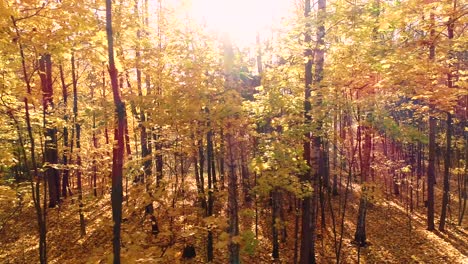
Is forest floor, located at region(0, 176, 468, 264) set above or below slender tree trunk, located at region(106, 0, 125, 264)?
below

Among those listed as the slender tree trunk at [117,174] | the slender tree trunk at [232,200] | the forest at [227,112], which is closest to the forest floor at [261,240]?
the forest at [227,112]

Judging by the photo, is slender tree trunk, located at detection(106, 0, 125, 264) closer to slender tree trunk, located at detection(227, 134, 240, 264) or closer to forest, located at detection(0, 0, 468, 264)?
forest, located at detection(0, 0, 468, 264)

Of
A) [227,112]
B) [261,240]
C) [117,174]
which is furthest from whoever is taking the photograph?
[261,240]

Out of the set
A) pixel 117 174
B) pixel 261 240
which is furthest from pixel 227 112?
pixel 261 240

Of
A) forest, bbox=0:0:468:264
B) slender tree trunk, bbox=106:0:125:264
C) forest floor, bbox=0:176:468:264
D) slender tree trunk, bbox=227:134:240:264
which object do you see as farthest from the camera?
forest floor, bbox=0:176:468:264

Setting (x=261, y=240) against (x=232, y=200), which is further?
(x=261, y=240)

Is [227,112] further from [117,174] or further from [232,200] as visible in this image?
[117,174]

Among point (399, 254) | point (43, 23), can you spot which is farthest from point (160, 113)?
point (399, 254)

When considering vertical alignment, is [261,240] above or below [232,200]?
below

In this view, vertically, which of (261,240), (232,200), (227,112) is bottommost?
(261,240)

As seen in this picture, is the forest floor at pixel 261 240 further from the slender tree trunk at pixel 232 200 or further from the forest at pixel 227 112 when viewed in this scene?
the slender tree trunk at pixel 232 200

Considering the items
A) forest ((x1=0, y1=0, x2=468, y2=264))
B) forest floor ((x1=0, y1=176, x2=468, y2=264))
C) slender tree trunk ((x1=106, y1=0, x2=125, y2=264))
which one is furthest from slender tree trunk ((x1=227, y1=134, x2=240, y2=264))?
forest floor ((x1=0, y1=176, x2=468, y2=264))

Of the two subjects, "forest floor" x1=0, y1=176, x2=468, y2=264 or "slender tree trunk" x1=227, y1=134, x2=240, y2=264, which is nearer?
"slender tree trunk" x1=227, y1=134, x2=240, y2=264

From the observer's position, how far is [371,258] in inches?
530
